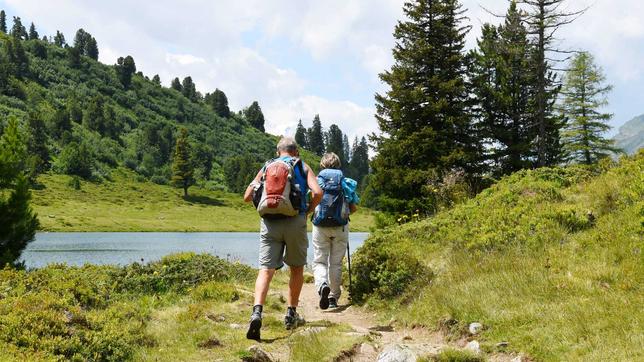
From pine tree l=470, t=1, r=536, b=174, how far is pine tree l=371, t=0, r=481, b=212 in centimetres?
264

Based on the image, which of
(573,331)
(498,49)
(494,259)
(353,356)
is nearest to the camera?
(573,331)

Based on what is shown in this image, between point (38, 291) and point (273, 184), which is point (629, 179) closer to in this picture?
point (273, 184)

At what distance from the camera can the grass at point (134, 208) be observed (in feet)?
302

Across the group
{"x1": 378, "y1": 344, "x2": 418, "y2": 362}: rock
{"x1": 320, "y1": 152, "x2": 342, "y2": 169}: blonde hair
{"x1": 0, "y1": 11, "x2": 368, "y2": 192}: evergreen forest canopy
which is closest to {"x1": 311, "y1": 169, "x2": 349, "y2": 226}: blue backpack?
{"x1": 320, "y1": 152, "x2": 342, "y2": 169}: blonde hair

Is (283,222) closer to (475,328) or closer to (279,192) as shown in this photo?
(279,192)

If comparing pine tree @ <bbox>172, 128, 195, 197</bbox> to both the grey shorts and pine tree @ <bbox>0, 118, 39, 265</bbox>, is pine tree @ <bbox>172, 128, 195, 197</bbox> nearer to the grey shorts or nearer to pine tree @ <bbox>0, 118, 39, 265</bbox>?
pine tree @ <bbox>0, 118, 39, 265</bbox>

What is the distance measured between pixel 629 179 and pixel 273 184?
721 cm

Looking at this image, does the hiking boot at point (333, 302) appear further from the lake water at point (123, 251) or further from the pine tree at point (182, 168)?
the pine tree at point (182, 168)

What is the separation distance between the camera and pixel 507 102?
30094 millimetres

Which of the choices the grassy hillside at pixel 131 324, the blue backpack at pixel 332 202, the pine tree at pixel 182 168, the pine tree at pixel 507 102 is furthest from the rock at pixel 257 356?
the pine tree at pixel 182 168

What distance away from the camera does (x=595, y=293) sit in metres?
6.24

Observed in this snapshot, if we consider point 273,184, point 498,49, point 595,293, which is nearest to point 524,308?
point 595,293

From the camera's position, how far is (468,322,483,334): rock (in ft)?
21.3

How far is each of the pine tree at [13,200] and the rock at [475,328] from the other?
62.7ft
